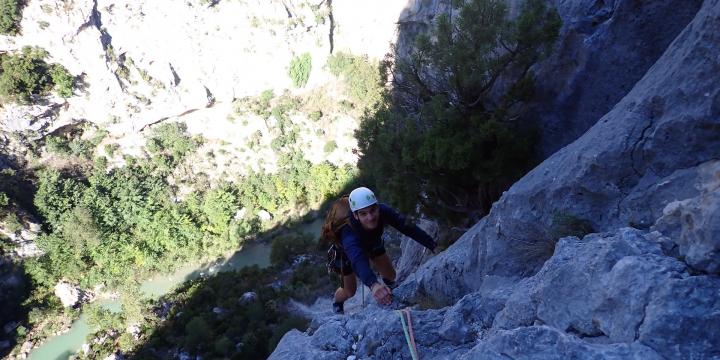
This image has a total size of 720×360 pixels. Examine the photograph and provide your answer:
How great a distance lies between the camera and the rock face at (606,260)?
2.45 metres

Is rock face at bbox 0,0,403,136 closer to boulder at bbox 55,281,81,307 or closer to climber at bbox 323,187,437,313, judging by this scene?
boulder at bbox 55,281,81,307

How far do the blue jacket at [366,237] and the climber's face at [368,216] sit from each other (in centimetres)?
10

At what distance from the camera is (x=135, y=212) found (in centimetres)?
3294

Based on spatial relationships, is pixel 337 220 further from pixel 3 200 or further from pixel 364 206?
pixel 3 200

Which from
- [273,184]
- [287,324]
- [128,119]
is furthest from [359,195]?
[128,119]

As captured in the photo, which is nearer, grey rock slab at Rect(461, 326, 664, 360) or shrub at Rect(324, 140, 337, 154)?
grey rock slab at Rect(461, 326, 664, 360)

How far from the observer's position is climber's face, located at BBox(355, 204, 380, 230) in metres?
5.05

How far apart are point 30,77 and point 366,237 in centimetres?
3473

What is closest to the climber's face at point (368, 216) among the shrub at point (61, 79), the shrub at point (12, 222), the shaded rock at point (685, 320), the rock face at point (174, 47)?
the shaded rock at point (685, 320)

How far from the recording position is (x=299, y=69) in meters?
37.2

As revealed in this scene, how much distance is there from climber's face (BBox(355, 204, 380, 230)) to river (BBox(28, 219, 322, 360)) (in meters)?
26.7

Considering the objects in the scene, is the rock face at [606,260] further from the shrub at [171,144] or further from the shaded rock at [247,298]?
the shrub at [171,144]

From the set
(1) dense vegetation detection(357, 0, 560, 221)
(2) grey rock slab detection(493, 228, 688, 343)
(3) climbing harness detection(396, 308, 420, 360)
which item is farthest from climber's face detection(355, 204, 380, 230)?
(1) dense vegetation detection(357, 0, 560, 221)

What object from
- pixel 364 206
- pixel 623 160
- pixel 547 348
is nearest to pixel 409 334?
pixel 547 348
